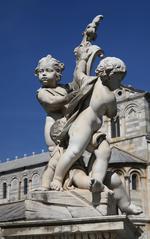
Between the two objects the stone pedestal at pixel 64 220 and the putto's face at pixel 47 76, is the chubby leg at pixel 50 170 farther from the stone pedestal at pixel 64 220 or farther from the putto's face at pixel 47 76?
the putto's face at pixel 47 76

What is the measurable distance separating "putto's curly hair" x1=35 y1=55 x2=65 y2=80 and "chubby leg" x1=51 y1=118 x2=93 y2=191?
3.63ft

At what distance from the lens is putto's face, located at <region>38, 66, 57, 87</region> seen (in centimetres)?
630

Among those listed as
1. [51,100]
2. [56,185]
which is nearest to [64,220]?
[56,185]

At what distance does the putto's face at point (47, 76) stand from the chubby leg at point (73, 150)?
98 cm

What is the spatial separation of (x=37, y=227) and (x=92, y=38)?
10.2 ft

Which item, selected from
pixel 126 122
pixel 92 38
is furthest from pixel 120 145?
pixel 92 38

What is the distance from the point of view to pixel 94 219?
454 centimetres

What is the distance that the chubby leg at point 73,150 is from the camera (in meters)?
5.45

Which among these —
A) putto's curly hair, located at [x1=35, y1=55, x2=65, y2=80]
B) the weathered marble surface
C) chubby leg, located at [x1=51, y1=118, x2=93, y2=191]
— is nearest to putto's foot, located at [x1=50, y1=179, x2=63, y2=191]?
chubby leg, located at [x1=51, y1=118, x2=93, y2=191]

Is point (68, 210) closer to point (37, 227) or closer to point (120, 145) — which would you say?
point (37, 227)

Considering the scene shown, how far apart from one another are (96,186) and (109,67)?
1538 mm

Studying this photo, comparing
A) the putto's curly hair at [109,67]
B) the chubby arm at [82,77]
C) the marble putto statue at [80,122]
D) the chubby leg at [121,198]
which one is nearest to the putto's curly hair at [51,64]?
the marble putto statue at [80,122]

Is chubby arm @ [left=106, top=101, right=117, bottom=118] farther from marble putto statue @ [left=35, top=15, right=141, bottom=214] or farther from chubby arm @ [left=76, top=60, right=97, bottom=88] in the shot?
chubby arm @ [left=76, top=60, right=97, bottom=88]

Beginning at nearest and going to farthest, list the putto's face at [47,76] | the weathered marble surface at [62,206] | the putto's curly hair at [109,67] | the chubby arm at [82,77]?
1. the weathered marble surface at [62,206]
2. the putto's curly hair at [109,67]
3. the chubby arm at [82,77]
4. the putto's face at [47,76]
